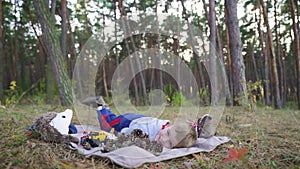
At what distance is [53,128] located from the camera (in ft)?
6.78

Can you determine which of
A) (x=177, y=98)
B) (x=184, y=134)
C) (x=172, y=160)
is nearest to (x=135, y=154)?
(x=172, y=160)

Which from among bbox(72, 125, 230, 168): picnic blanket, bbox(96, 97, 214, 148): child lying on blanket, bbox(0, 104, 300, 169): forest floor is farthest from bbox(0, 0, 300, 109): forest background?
bbox(72, 125, 230, 168): picnic blanket

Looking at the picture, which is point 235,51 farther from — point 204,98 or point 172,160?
point 172,160

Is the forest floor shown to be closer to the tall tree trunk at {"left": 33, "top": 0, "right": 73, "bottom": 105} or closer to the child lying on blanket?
the child lying on blanket

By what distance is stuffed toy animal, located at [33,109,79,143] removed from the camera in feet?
6.74

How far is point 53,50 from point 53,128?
3.25m

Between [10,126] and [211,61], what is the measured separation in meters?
4.63

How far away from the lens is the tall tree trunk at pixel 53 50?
4801mm

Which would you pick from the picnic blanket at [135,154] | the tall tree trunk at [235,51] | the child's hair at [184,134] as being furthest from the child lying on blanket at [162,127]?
the tall tree trunk at [235,51]

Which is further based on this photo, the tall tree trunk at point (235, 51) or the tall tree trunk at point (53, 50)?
the tall tree trunk at point (235, 51)

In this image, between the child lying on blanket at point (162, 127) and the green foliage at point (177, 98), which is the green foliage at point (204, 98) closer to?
the green foliage at point (177, 98)

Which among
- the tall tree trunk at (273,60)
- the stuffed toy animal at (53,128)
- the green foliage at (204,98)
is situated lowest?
the stuffed toy animal at (53,128)

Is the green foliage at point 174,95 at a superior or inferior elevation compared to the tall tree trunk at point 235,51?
inferior

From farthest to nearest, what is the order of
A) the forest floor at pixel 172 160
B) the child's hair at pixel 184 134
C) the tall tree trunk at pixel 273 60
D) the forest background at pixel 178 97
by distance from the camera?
the tall tree trunk at pixel 273 60 → the child's hair at pixel 184 134 → the forest background at pixel 178 97 → the forest floor at pixel 172 160
